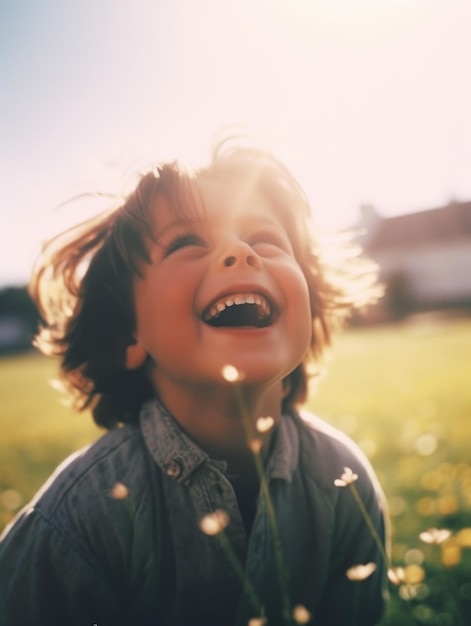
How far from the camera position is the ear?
1.79 m

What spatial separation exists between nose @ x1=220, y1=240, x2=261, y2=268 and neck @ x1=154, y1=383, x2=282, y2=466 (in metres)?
0.32

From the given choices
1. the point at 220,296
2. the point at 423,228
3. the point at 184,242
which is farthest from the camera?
the point at 423,228

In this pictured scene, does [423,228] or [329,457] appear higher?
[329,457]

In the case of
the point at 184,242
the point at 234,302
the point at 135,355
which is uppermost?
the point at 184,242

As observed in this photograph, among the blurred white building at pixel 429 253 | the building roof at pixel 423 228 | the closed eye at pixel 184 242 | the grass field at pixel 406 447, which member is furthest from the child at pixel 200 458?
the building roof at pixel 423 228

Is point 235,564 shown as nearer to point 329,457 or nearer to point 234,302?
point 329,457

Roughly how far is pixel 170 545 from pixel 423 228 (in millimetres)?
27167

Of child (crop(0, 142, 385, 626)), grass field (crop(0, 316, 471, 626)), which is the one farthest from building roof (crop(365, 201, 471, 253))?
child (crop(0, 142, 385, 626))

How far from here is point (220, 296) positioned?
1.50m

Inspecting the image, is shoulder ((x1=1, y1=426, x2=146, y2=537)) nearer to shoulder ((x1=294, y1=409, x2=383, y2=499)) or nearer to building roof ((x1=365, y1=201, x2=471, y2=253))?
shoulder ((x1=294, y1=409, x2=383, y2=499))

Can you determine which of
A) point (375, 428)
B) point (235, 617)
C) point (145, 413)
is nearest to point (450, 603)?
point (235, 617)

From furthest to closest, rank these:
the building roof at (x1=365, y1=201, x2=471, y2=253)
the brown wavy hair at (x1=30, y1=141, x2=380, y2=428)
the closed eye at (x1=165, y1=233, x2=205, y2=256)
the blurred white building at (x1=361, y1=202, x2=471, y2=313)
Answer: the building roof at (x1=365, y1=201, x2=471, y2=253), the blurred white building at (x1=361, y1=202, x2=471, y2=313), the brown wavy hair at (x1=30, y1=141, x2=380, y2=428), the closed eye at (x1=165, y1=233, x2=205, y2=256)

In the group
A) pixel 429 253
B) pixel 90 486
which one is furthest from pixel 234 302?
pixel 429 253

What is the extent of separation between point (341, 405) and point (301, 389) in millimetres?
3325
